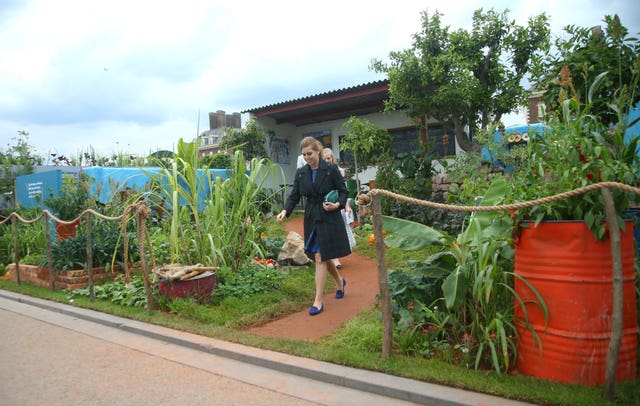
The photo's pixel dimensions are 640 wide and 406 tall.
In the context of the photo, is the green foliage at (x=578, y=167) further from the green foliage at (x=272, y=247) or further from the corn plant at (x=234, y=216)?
the green foliage at (x=272, y=247)

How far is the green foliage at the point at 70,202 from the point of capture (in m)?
7.79

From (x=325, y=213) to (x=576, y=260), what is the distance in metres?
2.57

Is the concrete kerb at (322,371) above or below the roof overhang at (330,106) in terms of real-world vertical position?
below

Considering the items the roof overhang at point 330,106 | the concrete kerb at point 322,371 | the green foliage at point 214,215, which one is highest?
the roof overhang at point 330,106

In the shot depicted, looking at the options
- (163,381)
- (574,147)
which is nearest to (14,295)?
(163,381)

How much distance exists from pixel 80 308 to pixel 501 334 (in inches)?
210

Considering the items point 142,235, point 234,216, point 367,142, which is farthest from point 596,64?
point 367,142

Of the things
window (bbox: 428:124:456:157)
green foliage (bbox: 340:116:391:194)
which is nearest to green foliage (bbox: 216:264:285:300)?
green foliage (bbox: 340:116:391:194)

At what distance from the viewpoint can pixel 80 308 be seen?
5.88 metres

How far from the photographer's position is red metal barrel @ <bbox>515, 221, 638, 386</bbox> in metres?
2.71

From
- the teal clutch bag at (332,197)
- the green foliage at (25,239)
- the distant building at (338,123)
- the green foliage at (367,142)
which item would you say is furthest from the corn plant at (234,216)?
the distant building at (338,123)

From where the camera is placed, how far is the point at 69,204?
7.82 m

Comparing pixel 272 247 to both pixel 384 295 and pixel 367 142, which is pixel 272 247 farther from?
pixel 367 142

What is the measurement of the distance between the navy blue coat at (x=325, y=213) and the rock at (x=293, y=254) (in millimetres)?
2078
